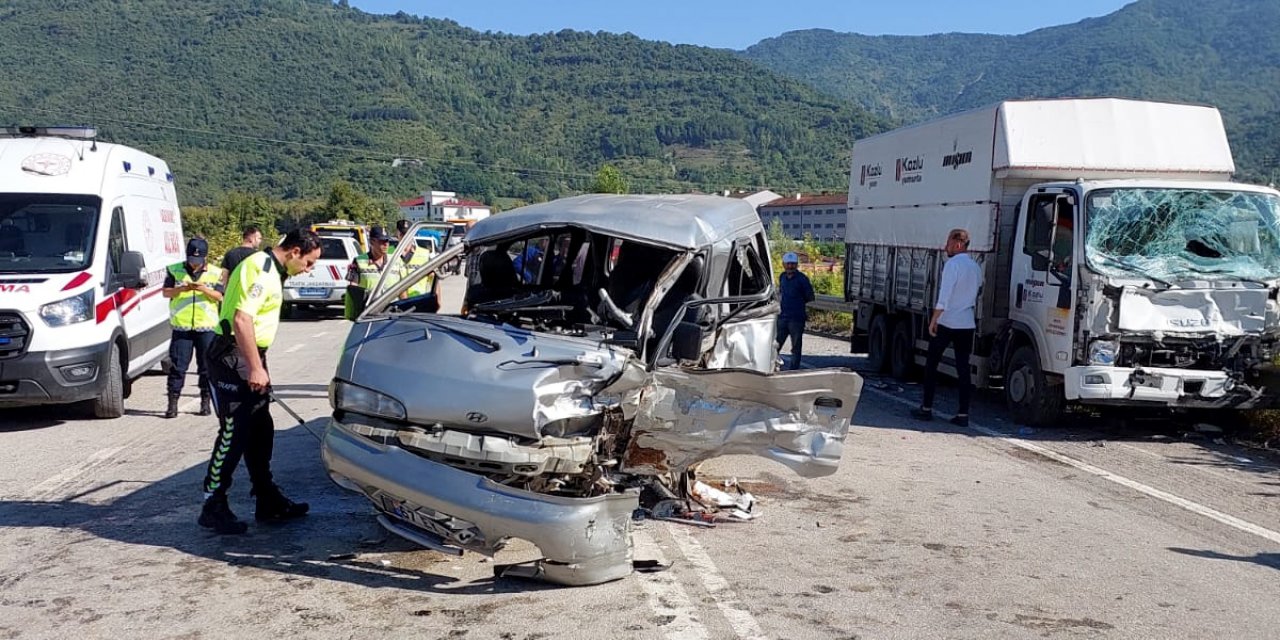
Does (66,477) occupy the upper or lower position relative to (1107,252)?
lower

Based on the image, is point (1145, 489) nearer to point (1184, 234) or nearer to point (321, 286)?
point (1184, 234)

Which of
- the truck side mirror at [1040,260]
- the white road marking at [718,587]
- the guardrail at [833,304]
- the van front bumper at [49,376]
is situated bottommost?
the white road marking at [718,587]

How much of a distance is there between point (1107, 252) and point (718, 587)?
Result: 6037 millimetres

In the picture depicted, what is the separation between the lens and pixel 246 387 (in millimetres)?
5938

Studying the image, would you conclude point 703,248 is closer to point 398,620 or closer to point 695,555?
point 695,555

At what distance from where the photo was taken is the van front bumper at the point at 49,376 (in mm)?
8812

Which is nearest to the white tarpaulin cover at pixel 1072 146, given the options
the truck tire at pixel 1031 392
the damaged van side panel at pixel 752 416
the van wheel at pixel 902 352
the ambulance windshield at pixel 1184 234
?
the ambulance windshield at pixel 1184 234

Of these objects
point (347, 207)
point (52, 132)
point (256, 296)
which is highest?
point (52, 132)

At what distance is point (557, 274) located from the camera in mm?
7324

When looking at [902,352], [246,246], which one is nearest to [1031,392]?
[902,352]

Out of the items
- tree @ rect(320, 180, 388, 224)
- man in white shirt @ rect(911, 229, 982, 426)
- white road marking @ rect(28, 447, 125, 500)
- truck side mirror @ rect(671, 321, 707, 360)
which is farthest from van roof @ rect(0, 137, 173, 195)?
tree @ rect(320, 180, 388, 224)

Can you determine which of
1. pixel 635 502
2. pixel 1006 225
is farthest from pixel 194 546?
pixel 1006 225

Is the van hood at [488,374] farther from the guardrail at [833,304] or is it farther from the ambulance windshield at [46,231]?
the guardrail at [833,304]

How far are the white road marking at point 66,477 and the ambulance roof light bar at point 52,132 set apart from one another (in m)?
4.03
